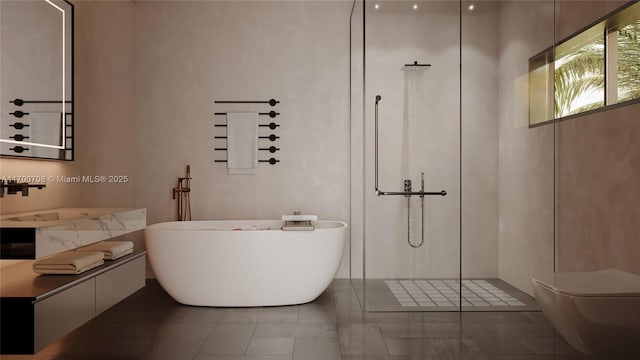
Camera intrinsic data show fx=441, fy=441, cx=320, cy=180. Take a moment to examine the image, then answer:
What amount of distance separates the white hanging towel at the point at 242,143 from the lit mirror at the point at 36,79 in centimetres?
168

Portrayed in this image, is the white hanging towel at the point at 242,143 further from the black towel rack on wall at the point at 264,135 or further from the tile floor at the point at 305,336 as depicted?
the tile floor at the point at 305,336

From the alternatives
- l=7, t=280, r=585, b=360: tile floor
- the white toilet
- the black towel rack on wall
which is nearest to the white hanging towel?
the black towel rack on wall

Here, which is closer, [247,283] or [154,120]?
[247,283]

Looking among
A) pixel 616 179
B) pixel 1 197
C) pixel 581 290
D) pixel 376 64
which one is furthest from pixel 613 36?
pixel 1 197

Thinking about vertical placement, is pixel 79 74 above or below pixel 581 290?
above

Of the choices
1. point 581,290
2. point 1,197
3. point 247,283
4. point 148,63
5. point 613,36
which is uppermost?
point 148,63

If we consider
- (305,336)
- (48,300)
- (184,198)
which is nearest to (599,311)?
(305,336)

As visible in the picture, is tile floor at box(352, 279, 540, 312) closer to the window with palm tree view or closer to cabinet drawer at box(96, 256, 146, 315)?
the window with palm tree view

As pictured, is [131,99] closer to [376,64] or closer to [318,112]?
[318,112]

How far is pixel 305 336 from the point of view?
123 inches

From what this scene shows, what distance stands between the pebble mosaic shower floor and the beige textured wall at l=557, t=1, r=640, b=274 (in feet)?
2.22

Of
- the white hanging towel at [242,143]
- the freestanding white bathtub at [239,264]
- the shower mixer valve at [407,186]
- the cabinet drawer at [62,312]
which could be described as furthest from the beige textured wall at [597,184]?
the white hanging towel at [242,143]

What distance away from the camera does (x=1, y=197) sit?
259 cm

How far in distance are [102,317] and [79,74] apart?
6.60 ft
